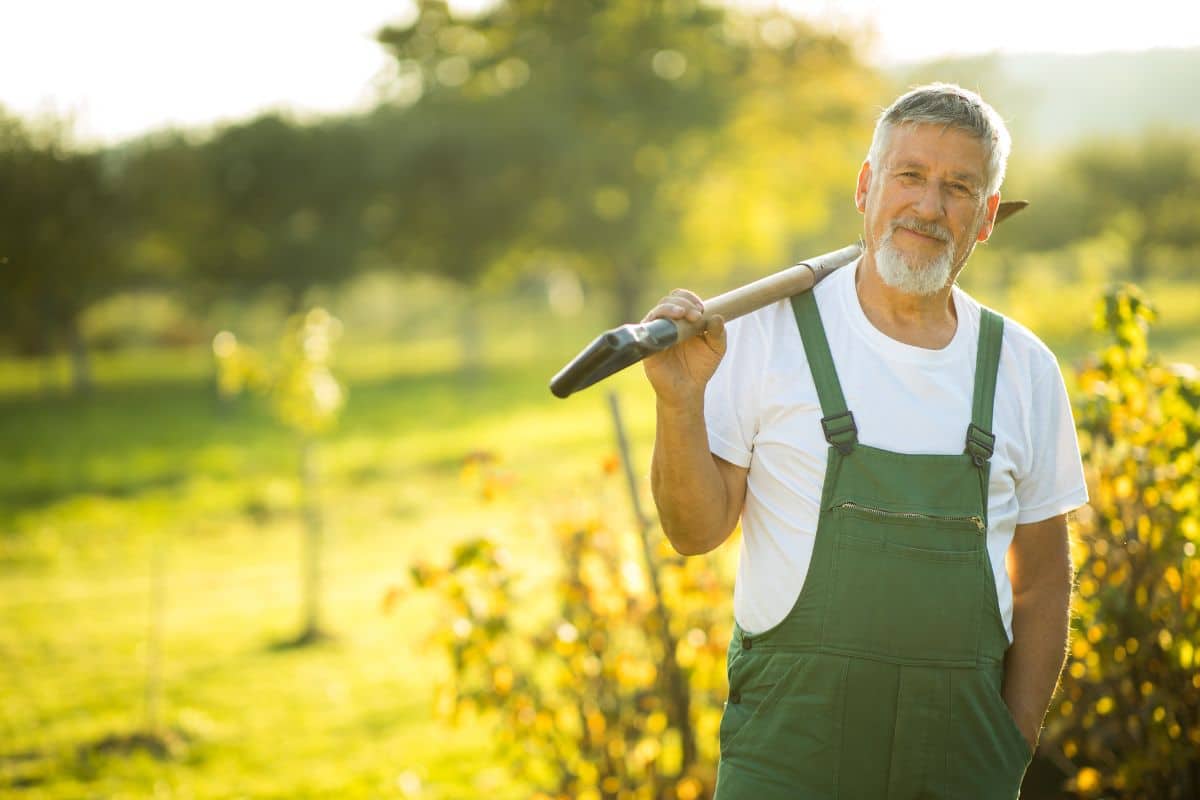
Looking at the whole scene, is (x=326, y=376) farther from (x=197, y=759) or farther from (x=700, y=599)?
(x=700, y=599)

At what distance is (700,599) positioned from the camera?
153 inches

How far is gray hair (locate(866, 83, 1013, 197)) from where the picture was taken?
2.28 m

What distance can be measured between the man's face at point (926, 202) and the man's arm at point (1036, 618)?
0.64m

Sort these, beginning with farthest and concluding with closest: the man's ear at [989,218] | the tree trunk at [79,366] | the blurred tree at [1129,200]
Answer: the blurred tree at [1129,200], the tree trunk at [79,366], the man's ear at [989,218]

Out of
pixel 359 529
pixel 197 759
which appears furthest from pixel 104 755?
pixel 359 529

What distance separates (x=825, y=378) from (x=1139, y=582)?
180 cm

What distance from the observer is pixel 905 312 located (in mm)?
2350

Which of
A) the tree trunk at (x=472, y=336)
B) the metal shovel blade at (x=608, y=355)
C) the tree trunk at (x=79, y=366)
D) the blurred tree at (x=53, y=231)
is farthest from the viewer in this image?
the tree trunk at (x=472, y=336)

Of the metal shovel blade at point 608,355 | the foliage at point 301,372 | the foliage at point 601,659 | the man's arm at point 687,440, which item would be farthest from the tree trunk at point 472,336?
the metal shovel blade at point 608,355

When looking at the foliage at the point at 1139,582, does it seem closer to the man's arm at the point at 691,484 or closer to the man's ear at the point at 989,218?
the man's ear at the point at 989,218

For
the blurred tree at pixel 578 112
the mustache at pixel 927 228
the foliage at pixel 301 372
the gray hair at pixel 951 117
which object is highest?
the blurred tree at pixel 578 112

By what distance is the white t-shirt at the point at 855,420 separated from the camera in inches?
86.6

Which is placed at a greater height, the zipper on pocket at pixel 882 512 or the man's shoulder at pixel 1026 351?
the man's shoulder at pixel 1026 351

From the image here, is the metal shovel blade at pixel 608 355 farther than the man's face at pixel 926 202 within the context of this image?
No
